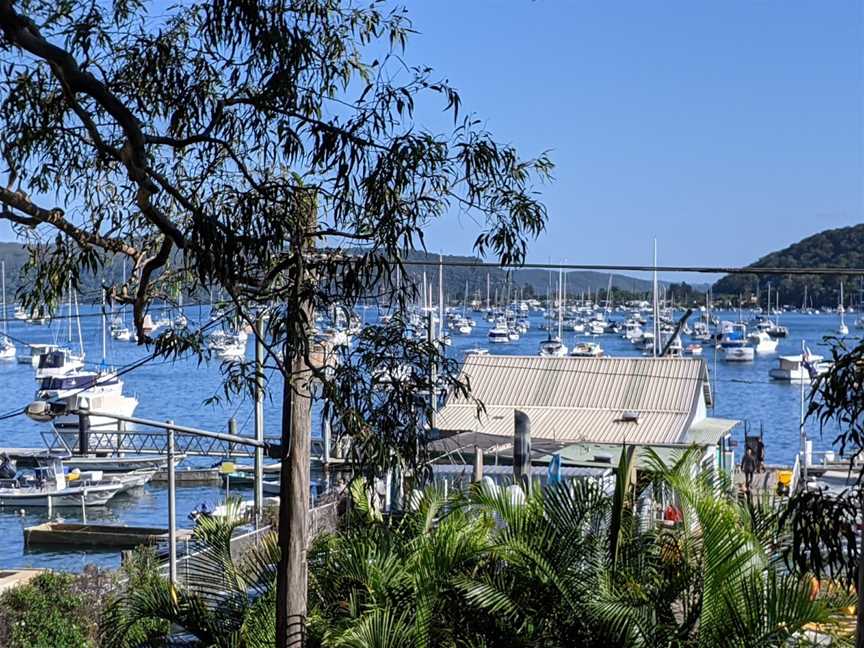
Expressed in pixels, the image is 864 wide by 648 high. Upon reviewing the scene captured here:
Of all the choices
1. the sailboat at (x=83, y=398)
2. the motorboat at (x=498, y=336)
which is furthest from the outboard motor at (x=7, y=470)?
the motorboat at (x=498, y=336)

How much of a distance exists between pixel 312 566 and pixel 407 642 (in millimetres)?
1920

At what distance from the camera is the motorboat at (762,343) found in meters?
104

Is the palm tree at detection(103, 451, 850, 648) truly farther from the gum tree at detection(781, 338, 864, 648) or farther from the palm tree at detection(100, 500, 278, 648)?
the gum tree at detection(781, 338, 864, 648)

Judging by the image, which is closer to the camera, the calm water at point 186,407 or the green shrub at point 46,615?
the green shrub at point 46,615

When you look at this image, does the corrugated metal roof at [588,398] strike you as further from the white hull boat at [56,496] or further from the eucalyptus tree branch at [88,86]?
the eucalyptus tree branch at [88,86]

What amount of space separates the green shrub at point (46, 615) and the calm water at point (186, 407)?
4280 millimetres

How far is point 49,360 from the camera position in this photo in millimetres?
65625

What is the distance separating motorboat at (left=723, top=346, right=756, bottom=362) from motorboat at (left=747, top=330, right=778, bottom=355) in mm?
5102

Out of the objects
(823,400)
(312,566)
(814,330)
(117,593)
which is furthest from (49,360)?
(814,330)

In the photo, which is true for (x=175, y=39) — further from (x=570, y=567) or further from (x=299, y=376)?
(x=570, y=567)

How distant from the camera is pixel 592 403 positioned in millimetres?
31656

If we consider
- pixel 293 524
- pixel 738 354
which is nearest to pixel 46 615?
pixel 293 524

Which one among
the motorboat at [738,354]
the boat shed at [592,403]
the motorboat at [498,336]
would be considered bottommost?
the motorboat at [738,354]

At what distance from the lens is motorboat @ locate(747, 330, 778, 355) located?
103688mm
